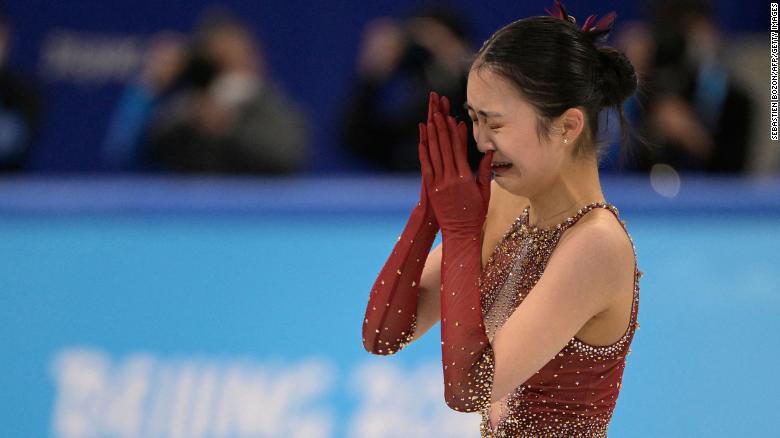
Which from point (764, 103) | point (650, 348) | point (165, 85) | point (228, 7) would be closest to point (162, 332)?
point (650, 348)

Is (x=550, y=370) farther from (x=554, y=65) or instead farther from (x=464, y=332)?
(x=554, y=65)

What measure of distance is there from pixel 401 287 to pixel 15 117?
3.97m

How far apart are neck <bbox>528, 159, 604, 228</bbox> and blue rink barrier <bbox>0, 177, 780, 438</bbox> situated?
1598 millimetres

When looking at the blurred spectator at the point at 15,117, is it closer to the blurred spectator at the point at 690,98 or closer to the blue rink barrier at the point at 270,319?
the blue rink barrier at the point at 270,319

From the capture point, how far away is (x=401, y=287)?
6.79 ft

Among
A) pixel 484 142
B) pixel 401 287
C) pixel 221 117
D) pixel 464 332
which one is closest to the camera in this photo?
pixel 464 332

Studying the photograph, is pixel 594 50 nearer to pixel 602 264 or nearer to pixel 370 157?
pixel 602 264

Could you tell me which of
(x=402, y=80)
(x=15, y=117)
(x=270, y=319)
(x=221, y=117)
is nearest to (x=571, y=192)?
(x=270, y=319)

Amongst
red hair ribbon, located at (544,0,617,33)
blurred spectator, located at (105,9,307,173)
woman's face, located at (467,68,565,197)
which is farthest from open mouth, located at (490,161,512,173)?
blurred spectator, located at (105,9,307,173)

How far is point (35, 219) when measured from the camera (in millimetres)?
3537

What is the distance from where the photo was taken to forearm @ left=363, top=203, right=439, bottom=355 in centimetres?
204

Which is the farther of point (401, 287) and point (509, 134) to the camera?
point (401, 287)

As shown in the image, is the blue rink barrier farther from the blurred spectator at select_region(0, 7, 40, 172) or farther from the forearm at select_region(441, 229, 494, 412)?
the blurred spectator at select_region(0, 7, 40, 172)

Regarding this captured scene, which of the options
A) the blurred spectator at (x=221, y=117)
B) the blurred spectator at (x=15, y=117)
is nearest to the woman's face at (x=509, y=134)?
the blurred spectator at (x=221, y=117)
